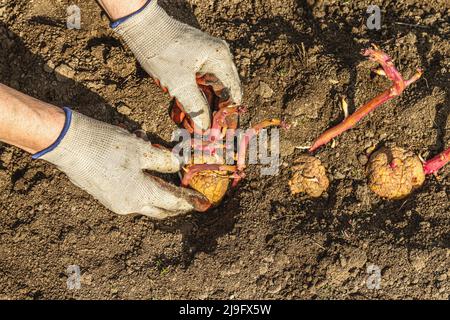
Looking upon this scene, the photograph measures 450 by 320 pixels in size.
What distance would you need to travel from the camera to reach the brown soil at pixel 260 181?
3600 mm

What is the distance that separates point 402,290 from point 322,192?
2.64 ft

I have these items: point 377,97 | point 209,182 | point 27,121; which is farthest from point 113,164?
point 377,97

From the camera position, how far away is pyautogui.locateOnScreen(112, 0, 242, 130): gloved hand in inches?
145

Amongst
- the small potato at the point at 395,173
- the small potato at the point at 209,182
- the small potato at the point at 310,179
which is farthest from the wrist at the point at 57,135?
the small potato at the point at 395,173

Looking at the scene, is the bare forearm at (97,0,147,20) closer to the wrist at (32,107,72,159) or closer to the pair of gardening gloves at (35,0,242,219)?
the pair of gardening gloves at (35,0,242,219)

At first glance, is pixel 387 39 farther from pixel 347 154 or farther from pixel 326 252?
pixel 326 252

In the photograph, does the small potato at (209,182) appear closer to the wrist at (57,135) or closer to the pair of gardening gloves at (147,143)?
the pair of gardening gloves at (147,143)

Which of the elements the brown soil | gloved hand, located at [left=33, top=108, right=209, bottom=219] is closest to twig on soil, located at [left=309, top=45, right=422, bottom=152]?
the brown soil

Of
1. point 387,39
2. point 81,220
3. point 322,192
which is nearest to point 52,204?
point 81,220

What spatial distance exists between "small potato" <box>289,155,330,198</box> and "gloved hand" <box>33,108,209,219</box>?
0.74 m

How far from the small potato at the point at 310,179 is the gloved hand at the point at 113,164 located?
74 centimetres

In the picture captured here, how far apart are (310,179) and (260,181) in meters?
0.34

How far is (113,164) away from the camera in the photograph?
3432 mm

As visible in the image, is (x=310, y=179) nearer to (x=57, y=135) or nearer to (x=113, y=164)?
(x=113, y=164)
